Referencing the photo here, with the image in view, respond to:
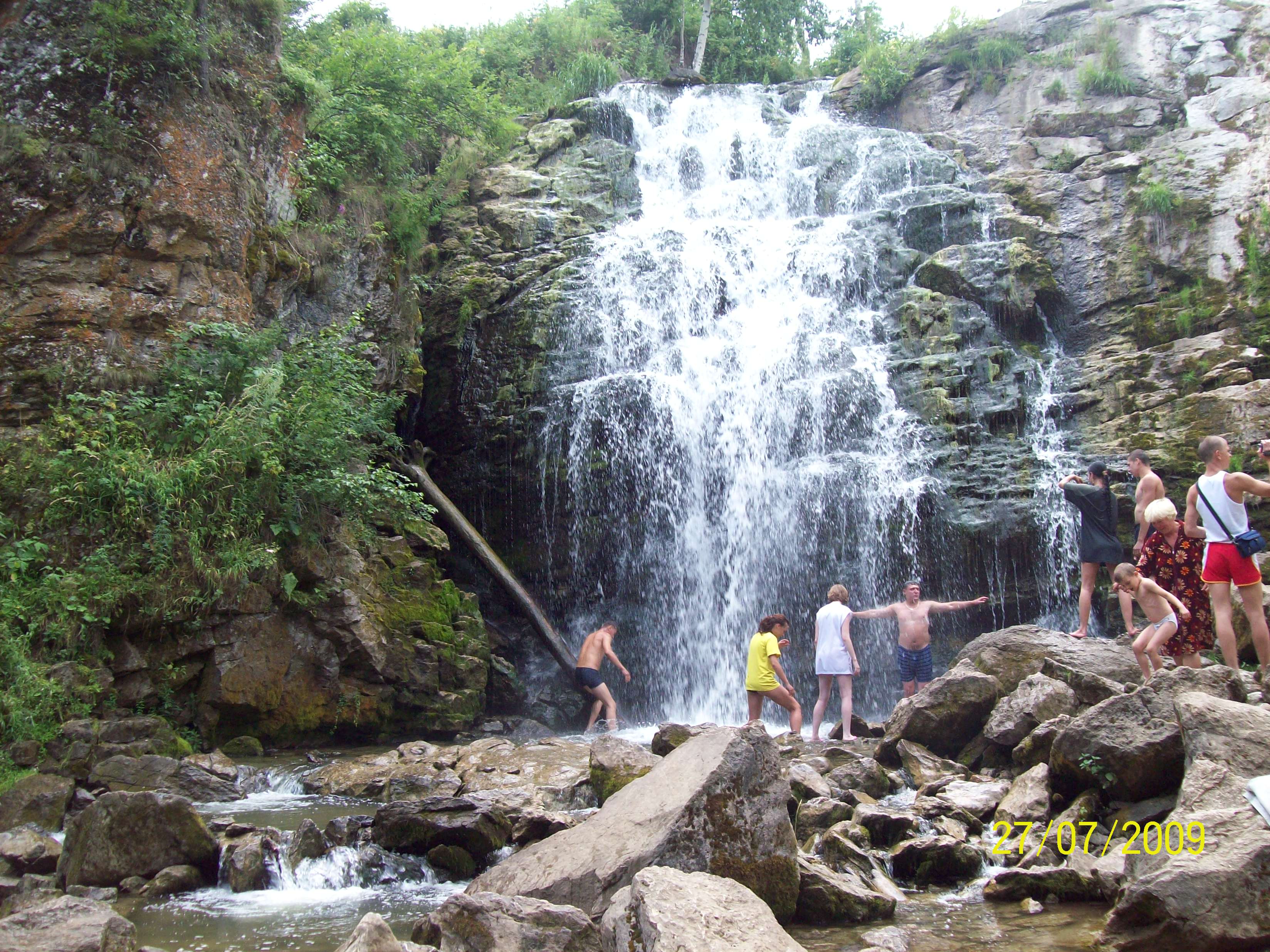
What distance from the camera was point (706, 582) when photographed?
13.2 meters

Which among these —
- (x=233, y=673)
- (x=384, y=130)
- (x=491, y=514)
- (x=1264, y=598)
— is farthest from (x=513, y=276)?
(x=1264, y=598)

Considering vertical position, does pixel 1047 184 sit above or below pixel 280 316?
above

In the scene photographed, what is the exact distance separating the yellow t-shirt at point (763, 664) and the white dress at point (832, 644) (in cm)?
48

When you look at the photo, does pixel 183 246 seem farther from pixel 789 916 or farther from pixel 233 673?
pixel 789 916

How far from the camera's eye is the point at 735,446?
13.9 m

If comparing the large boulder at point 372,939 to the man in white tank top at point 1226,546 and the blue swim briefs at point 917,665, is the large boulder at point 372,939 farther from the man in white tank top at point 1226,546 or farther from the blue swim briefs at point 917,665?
the blue swim briefs at point 917,665

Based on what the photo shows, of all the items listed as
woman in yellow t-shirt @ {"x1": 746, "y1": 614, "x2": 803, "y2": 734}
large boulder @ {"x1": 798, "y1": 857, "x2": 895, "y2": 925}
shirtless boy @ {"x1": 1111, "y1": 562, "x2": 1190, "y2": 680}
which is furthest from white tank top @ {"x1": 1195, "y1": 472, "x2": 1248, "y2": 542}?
large boulder @ {"x1": 798, "y1": 857, "x2": 895, "y2": 925}

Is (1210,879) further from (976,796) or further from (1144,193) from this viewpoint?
(1144,193)

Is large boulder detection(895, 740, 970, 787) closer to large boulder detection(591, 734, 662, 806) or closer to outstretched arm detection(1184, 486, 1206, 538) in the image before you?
large boulder detection(591, 734, 662, 806)

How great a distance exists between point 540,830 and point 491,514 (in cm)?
950

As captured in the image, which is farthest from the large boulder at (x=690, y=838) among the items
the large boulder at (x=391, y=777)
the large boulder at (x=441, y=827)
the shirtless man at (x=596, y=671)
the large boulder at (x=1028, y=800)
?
the shirtless man at (x=596, y=671)

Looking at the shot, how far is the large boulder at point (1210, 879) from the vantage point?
127 inches

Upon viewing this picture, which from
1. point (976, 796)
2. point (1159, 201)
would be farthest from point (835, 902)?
point (1159, 201)

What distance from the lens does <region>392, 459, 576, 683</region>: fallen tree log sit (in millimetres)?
13289
